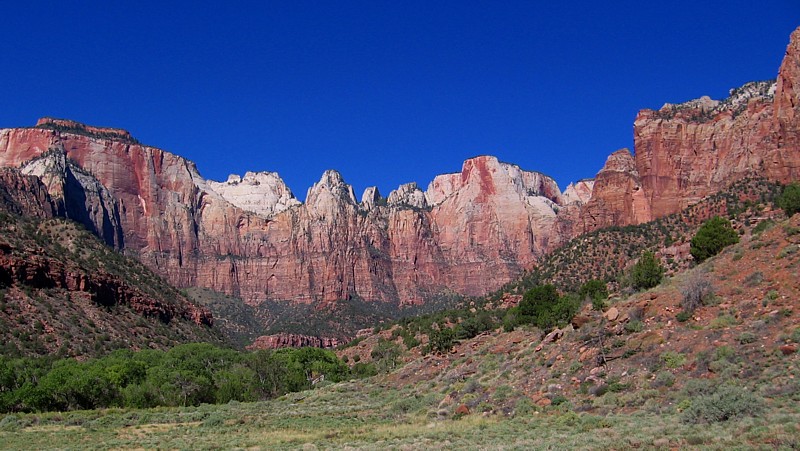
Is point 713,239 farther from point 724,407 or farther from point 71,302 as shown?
point 71,302

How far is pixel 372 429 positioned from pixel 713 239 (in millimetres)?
34040

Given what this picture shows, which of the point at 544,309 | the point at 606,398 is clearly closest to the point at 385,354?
the point at 544,309

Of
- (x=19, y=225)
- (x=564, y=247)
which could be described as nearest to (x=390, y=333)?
(x=564, y=247)

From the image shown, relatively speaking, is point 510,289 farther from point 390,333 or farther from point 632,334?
point 632,334

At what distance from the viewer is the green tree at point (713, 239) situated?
54531 millimetres

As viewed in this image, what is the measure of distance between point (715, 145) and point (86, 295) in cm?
10297

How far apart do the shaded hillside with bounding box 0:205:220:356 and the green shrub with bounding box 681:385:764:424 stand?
66.1 m

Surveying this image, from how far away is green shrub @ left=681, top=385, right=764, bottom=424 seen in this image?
916 inches

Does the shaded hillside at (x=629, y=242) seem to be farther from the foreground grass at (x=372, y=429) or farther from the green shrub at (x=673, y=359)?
the green shrub at (x=673, y=359)

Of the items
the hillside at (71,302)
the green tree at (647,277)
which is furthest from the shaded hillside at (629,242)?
the hillside at (71,302)

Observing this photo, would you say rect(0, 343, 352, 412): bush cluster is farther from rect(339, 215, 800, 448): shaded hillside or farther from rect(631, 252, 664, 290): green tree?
rect(631, 252, 664, 290): green tree

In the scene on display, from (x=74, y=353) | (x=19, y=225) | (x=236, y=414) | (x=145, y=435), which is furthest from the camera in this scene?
(x=19, y=225)

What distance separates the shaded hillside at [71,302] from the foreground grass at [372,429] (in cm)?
3257

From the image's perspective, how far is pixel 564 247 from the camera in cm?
12044
